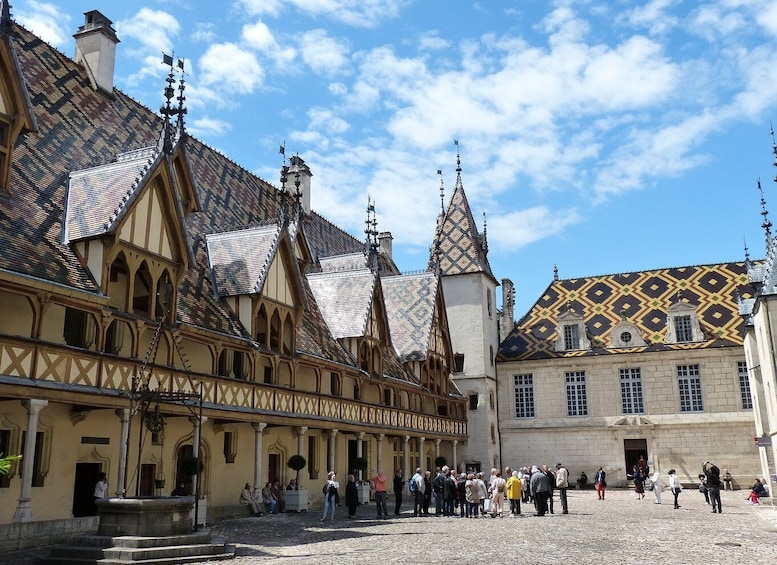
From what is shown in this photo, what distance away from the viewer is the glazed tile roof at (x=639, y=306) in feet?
123

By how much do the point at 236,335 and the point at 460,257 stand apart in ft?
77.1

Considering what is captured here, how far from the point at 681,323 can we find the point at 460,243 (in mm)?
12126

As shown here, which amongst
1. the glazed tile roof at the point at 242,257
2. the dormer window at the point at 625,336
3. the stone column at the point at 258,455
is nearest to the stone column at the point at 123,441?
the stone column at the point at 258,455

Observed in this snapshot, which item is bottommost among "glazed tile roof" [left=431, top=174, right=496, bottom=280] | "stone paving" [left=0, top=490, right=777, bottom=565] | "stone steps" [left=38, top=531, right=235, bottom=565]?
"stone paving" [left=0, top=490, right=777, bottom=565]

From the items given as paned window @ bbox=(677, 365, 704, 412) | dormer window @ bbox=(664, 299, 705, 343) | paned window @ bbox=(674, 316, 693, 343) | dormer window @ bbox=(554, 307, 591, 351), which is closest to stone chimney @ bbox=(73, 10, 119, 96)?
dormer window @ bbox=(554, 307, 591, 351)

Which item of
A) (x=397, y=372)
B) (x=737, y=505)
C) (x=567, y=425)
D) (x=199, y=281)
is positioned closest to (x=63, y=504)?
(x=199, y=281)

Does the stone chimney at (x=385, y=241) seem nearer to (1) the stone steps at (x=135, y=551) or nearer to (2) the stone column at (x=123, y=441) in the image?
(2) the stone column at (x=123, y=441)

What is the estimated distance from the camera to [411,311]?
33969mm

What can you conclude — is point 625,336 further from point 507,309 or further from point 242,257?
point 242,257

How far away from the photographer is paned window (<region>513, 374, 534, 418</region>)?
129 feet

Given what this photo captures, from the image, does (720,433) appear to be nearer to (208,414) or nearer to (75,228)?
(208,414)

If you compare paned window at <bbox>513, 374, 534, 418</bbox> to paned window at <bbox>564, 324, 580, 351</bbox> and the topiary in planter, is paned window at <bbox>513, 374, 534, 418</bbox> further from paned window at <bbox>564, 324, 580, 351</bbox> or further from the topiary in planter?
the topiary in planter

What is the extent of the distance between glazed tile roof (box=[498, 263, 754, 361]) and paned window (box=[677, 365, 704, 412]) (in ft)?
3.83

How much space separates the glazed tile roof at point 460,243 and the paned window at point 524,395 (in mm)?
5911
